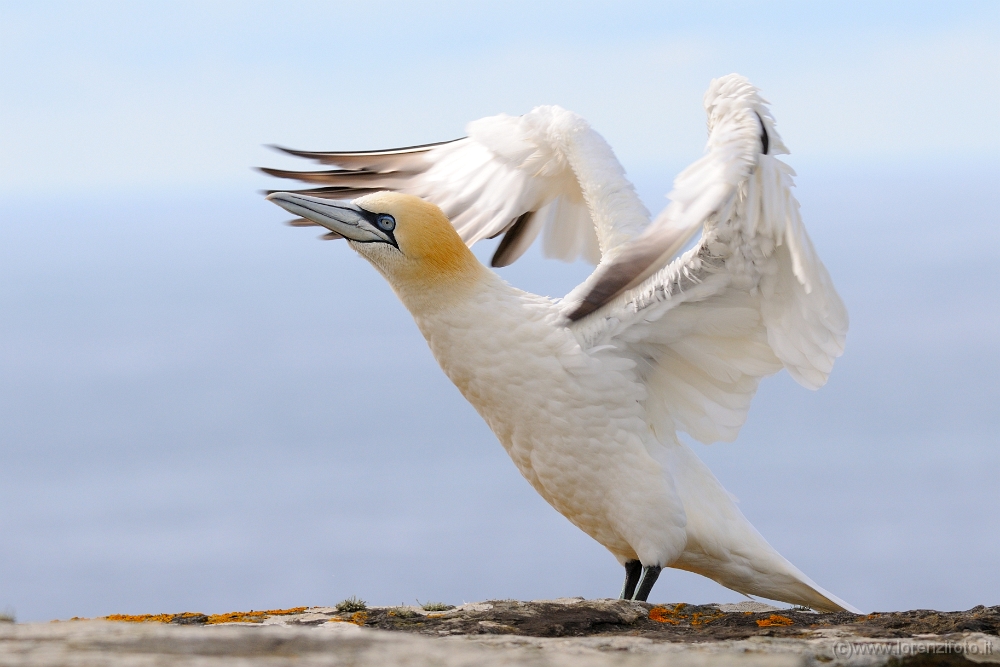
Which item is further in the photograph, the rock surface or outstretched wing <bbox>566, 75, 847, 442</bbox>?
outstretched wing <bbox>566, 75, 847, 442</bbox>

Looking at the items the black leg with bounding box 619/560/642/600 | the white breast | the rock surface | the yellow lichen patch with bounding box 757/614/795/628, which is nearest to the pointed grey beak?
the white breast

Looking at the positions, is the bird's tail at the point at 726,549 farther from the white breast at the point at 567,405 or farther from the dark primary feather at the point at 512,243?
the dark primary feather at the point at 512,243

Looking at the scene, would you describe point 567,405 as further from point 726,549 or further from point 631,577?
point 726,549

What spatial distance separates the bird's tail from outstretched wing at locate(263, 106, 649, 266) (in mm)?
1956

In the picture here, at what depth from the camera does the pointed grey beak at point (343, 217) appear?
7129 mm

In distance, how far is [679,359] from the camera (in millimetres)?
7289

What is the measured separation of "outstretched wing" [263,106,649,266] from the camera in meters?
8.70

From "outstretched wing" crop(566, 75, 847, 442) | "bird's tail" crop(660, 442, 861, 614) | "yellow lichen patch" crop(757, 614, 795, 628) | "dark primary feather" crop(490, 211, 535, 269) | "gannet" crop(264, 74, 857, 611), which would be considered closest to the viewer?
"yellow lichen patch" crop(757, 614, 795, 628)

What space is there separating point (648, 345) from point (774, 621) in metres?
1.96

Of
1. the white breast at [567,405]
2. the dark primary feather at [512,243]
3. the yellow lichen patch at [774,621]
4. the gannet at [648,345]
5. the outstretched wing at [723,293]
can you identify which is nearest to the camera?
the yellow lichen patch at [774,621]

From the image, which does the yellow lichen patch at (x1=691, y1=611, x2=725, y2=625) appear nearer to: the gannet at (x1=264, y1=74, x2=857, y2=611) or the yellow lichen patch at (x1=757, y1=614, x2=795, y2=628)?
the yellow lichen patch at (x1=757, y1=614, x2=795, y2=628)

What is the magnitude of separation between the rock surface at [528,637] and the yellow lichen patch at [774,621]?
0.05 ft

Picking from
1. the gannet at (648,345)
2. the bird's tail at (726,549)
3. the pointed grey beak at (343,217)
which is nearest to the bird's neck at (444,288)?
the gannet at (648,345)

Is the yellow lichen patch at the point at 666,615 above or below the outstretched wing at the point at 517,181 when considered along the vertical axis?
below
